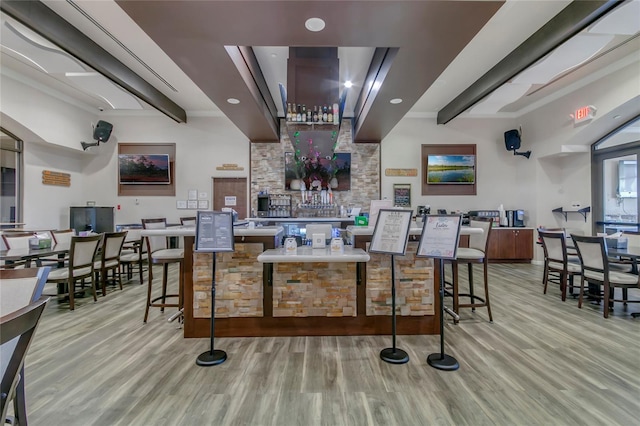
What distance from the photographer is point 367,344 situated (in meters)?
2.83

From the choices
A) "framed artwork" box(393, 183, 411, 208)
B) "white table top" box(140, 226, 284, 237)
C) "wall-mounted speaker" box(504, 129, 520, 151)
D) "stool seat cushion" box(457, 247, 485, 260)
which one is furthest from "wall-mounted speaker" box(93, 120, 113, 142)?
"wall-mounted speaker" box(504, 129, 520, 151)

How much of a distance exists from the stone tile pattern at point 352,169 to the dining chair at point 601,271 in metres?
4.32

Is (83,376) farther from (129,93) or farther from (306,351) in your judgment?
(129,93)

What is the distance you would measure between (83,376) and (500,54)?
6.70 metres

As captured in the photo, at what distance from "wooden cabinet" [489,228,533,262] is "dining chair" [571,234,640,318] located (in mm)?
2958

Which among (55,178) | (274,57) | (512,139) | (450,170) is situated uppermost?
(274,57)

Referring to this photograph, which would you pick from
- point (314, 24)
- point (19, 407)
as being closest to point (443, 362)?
point (19, 407)

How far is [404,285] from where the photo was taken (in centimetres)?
307

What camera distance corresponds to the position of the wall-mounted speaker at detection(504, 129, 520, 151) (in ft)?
22.8

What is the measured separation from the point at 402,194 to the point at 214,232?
5.92 m

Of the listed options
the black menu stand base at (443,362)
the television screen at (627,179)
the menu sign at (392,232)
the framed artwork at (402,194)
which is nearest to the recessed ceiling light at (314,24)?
the menu sign at (392,232)

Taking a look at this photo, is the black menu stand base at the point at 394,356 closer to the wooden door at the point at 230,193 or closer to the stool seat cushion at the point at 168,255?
the stool seat cushion at the point at 168,255

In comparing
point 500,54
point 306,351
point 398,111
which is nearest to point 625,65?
point 500,54

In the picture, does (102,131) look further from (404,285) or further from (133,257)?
(404,285)
